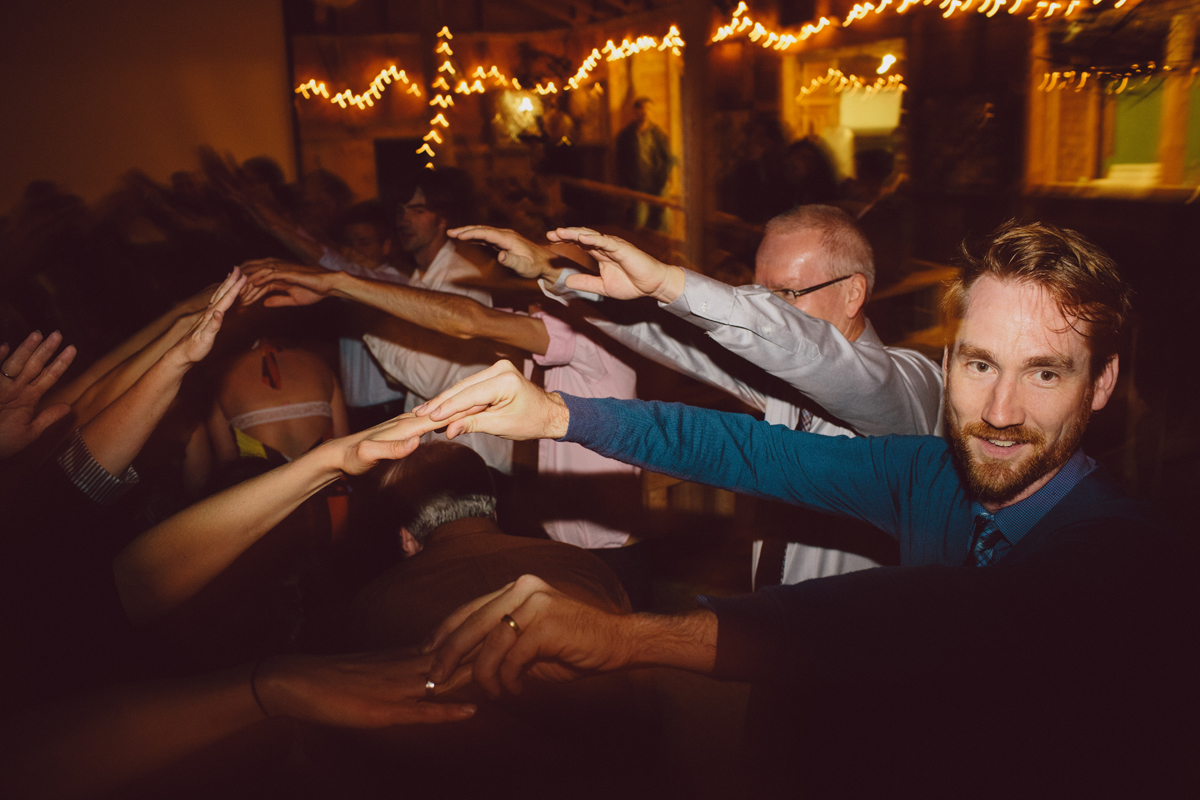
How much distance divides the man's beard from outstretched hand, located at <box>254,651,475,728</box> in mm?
925

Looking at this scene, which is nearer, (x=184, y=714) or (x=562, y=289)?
(x=184, y=714)

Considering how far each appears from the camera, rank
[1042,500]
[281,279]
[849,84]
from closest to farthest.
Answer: [1042,500] < [281,279] < [849,84]

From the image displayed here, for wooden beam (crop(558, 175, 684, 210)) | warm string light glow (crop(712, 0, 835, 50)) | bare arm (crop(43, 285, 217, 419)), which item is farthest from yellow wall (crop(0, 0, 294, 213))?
warm string light glow (crop(712, 0, 835, 50))

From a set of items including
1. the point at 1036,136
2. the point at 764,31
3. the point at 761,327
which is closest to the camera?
the point at 761,327

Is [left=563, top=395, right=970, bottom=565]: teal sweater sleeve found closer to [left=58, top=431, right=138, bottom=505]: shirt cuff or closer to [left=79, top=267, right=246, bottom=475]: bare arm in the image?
[left=79, top=267, right=246, bottom=475]: bare arm

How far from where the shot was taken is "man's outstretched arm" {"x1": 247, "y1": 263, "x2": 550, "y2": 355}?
6.47 ft

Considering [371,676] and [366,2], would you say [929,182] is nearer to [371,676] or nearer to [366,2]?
[371,676]

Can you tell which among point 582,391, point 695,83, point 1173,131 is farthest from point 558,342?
point 1173,131

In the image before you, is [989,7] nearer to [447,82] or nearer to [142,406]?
[142,406]

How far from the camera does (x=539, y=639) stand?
34.9 inches

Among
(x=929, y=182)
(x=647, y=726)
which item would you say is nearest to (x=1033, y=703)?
(x=647, y=726)

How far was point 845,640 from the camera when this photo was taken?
796 mm

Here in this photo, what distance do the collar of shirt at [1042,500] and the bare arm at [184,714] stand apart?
94cm

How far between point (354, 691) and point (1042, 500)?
120 cm
